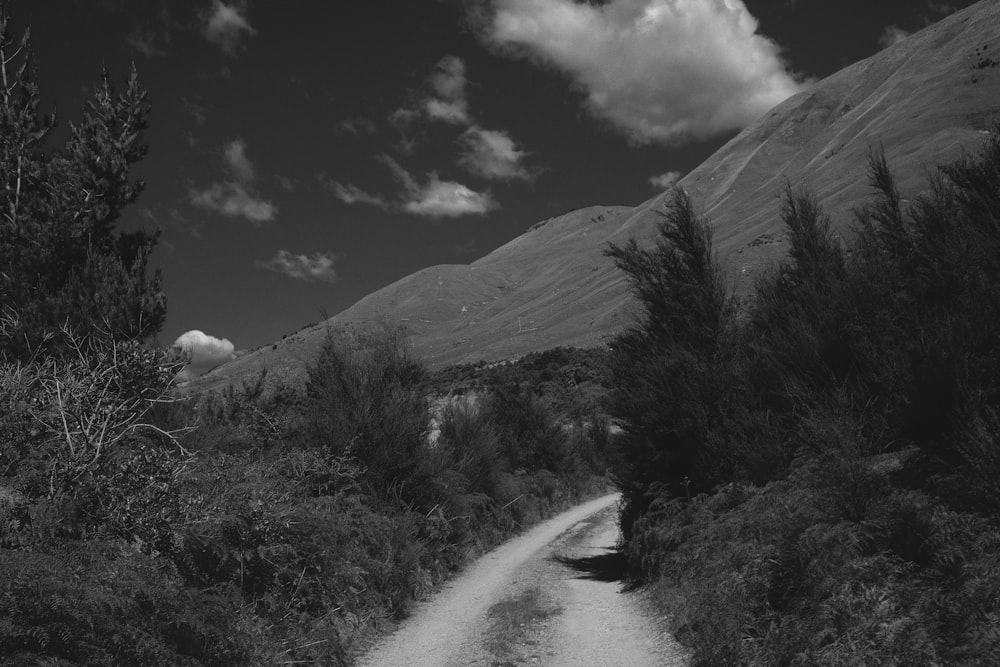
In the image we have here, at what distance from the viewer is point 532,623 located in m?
9.27

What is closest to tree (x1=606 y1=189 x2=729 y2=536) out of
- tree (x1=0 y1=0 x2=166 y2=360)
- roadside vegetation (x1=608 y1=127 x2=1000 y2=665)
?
roadside vegetation (x1=608 y1=127 x2=1000 y2=665)

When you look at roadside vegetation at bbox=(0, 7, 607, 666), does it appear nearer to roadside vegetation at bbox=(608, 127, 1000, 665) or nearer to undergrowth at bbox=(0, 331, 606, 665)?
undergrowth at bbox=(0, 331, 606, 665)

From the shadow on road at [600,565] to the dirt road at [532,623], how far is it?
0.02m

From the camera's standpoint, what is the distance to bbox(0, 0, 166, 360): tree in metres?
9.47

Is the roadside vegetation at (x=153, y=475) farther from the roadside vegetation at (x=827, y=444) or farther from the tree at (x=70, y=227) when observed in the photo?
the roadside vegetation at (x=827, y=444)

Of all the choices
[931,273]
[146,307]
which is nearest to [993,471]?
[931,273]

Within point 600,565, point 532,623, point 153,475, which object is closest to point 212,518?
point 153,475

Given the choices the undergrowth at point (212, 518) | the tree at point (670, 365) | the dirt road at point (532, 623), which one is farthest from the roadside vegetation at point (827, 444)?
the undergrowth at point (212, 518)

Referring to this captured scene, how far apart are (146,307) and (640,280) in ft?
31.4

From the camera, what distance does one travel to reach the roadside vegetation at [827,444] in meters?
4.93

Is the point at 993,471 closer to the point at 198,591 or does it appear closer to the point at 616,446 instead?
the point at 198,591

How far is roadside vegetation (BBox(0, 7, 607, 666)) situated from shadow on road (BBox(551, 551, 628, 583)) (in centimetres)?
259

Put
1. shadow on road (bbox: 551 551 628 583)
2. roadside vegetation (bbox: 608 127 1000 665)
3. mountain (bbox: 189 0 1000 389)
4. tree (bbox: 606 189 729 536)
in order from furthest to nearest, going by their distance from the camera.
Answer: mountain (bbox: 189 0 1000 389)
shadow on road (bbox: 551 551 628 583)
tree (bbox: 606 189 729 536)
roadside vegetation (bbox: 608 127 1000 665)

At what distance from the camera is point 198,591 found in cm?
633
